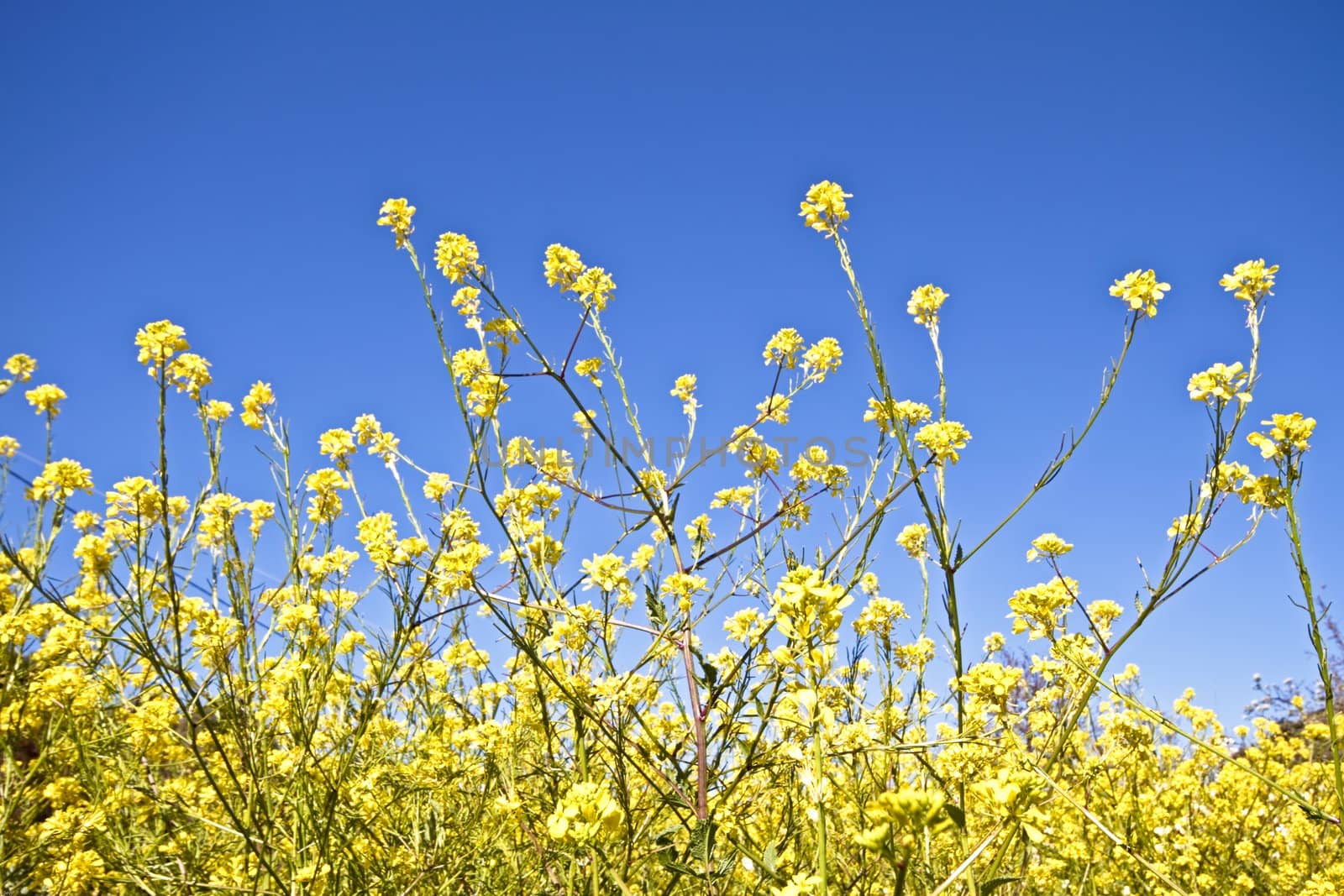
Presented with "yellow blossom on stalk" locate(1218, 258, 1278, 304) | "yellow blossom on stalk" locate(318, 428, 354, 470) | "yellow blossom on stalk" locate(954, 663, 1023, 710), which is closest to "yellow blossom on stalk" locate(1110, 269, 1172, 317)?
"yellow blossom on stalk" locate(1218, 258, 1278, 304)

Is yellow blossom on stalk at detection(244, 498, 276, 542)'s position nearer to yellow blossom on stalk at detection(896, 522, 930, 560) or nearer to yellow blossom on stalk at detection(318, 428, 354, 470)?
yellow blossom on stalk at detection(318, 428, 354, 470)

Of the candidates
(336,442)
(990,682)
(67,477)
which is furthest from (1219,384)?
(67,477)

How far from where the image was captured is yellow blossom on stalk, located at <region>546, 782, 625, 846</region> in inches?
47.5

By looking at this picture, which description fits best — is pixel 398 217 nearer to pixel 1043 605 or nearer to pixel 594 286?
pixel 594 286

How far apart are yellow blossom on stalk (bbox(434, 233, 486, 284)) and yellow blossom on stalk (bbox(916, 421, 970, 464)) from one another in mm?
1574

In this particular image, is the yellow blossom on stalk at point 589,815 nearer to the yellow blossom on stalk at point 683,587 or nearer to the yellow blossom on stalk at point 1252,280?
the yellow blossom on stalk at point 683,587

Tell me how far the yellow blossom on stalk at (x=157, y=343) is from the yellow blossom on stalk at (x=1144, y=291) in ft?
10.2

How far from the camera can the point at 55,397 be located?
3602 mm

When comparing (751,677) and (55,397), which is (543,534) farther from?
(55,397)

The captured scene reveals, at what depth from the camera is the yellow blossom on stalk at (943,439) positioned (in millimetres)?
2309

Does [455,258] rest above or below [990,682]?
above

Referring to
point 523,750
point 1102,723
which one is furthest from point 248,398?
point 1102,723

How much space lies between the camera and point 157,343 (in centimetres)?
248

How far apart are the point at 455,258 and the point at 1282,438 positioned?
252 cm
